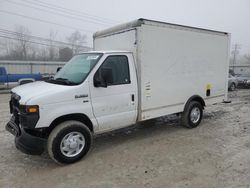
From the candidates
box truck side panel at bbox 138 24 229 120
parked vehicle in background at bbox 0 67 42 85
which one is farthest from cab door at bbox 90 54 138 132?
parked vehicle in background at bbox 0 67 42 85

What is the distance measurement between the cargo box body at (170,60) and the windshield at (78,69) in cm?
95

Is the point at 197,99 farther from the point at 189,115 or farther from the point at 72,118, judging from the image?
the point at 72,118

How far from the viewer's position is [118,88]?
4.73 metres

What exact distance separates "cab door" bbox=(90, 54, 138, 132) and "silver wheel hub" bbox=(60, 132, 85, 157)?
521 mm

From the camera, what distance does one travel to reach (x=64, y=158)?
412 centimetres

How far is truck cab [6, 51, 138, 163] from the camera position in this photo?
3855 millimetres

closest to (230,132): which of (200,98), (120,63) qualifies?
(200,98)

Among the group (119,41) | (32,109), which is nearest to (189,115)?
(119,41)

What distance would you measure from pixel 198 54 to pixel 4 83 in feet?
53.7

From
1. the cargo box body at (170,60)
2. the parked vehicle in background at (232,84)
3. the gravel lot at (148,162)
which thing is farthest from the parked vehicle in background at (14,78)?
the parked vehicle in background at (232,84)

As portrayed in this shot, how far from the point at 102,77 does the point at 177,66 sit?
2469 mm

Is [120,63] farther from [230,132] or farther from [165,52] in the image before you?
[230,132]

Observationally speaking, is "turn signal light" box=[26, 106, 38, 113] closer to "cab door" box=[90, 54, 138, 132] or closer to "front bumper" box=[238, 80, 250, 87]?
"cab door" box=[90, 54, 138, 132]

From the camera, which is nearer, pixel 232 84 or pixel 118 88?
pixel 118 88
